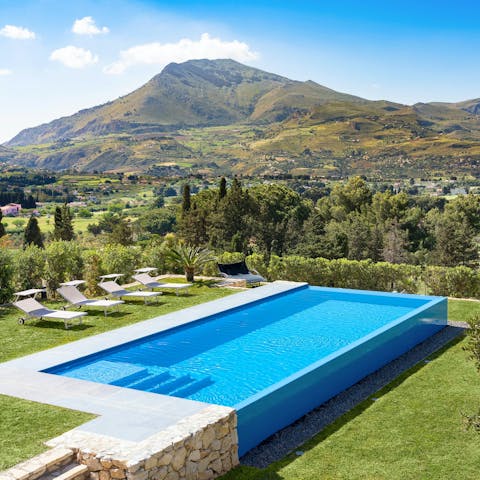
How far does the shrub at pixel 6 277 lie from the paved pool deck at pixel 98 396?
4331mm

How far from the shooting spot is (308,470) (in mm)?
6121

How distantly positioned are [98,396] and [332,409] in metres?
3.19

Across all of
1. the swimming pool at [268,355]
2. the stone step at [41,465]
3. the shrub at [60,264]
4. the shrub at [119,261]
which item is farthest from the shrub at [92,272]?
the stone step at [41,465]

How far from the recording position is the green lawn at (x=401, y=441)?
599cm

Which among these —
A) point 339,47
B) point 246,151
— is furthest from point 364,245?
point 246,151

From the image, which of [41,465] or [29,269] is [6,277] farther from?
[41,465]

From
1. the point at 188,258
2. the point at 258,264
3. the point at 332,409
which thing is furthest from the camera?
the point at 258,264

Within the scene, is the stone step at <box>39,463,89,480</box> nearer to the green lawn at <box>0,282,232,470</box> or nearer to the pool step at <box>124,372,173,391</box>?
the green lawn at <box>0,282,232,470</box>

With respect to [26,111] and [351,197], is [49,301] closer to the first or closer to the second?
[351,197]

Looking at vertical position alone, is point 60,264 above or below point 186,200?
below

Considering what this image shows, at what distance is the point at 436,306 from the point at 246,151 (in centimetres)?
14960

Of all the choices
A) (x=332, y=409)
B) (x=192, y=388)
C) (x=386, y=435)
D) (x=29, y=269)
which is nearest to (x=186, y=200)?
(x=29, y=269)

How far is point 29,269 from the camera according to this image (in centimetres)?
1462

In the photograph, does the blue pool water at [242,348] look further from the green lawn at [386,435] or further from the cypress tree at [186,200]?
the cypress tree at [186,200]
